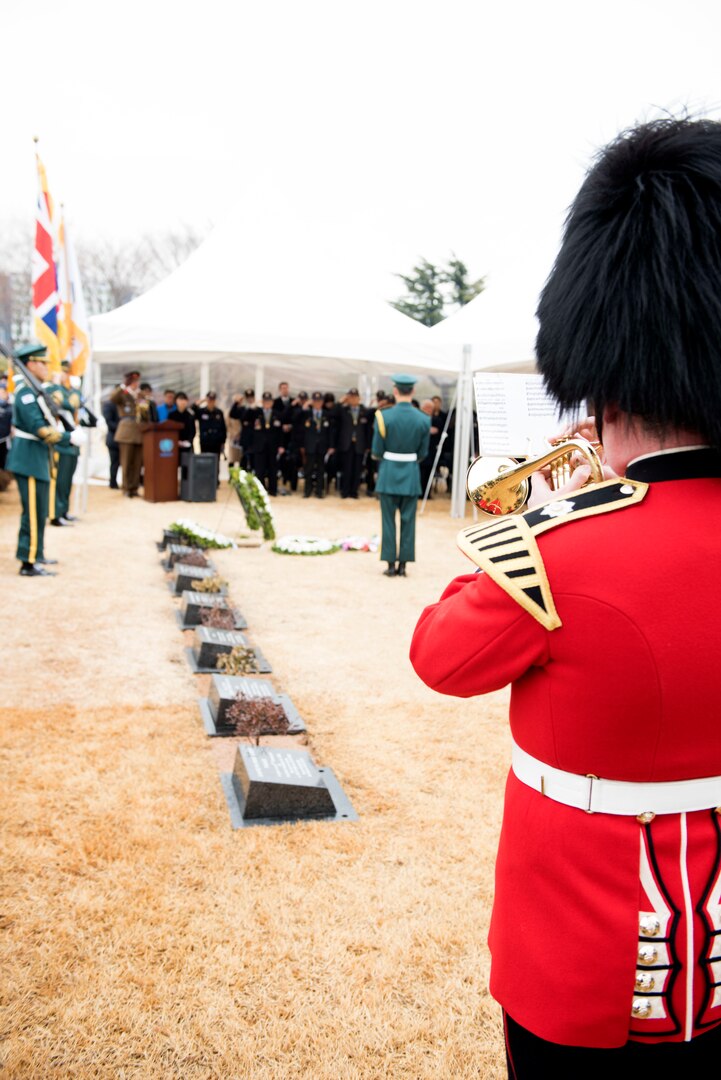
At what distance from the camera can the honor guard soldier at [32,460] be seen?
7.58 m

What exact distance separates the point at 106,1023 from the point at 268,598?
17.0 feet

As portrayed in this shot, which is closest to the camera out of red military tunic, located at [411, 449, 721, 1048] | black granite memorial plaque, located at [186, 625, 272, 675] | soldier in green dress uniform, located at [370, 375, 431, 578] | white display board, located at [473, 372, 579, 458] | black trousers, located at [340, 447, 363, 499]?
red military tunic, located at [411, 449, 721, 1048]

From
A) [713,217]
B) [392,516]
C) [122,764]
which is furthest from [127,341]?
[713,217]

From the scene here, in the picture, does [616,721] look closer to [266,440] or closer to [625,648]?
[625,648]

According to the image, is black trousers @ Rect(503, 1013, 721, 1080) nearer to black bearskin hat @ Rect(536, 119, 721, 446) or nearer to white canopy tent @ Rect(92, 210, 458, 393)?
black bearskin hat @ Rect(536, 119, 721, 446)

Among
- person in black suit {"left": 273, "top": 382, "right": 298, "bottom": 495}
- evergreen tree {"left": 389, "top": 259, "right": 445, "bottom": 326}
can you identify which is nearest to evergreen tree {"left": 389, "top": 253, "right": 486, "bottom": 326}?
evergreen tree {"left": 389, "top": 259, "right": 445, "bottom": 326}

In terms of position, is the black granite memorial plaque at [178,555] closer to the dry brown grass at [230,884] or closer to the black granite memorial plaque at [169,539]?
the black granite memorial plaque at [169,539]

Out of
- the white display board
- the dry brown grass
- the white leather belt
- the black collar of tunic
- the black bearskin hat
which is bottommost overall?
the dry brown grass

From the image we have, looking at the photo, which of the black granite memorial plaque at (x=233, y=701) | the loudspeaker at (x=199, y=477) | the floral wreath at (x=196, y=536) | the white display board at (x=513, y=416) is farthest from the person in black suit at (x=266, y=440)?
the white display board at (x=513, y=416)

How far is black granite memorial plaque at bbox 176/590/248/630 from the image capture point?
625 cm

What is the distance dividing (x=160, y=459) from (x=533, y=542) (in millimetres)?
12833

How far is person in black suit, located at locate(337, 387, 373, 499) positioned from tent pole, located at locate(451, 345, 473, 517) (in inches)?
88.0

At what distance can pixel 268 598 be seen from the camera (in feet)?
24.2

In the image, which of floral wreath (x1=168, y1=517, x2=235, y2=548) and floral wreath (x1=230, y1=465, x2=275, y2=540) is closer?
floral wreath (x1=168, y1=517, x2=235, y2=548)
